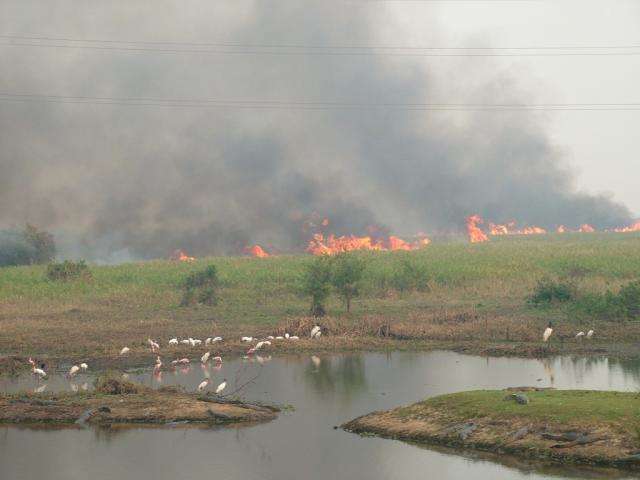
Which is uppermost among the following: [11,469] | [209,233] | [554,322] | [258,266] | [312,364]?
[209,233]

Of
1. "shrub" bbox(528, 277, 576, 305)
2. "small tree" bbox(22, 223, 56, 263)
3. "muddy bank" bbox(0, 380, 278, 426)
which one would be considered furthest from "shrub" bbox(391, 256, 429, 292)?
"small tree" bbox(22, 223, 56, 263)

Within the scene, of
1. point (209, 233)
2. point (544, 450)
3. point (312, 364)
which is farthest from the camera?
point (209, 233)

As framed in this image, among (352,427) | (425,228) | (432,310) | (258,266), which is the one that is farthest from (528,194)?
(352,427)

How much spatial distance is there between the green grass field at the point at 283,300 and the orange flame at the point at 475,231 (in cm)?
3363

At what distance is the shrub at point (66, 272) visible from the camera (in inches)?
2783

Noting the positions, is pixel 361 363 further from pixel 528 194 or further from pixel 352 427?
pixel 528 194

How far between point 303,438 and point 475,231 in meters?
96.3

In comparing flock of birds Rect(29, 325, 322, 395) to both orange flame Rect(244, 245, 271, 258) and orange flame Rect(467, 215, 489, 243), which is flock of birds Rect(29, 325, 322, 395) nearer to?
orange flame Rect(244, 245, 271, 258)

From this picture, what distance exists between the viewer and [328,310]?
184 ft

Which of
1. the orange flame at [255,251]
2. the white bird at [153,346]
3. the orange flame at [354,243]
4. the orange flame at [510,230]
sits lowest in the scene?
the white bird at [153,346]

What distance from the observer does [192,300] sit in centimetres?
5994

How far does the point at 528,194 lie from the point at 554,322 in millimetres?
93841

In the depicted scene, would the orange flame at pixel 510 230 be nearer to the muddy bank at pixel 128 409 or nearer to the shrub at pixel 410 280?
the shrub at pixel 410 280

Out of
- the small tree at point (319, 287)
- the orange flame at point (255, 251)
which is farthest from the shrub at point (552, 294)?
the orange flame at point (255, 251)
